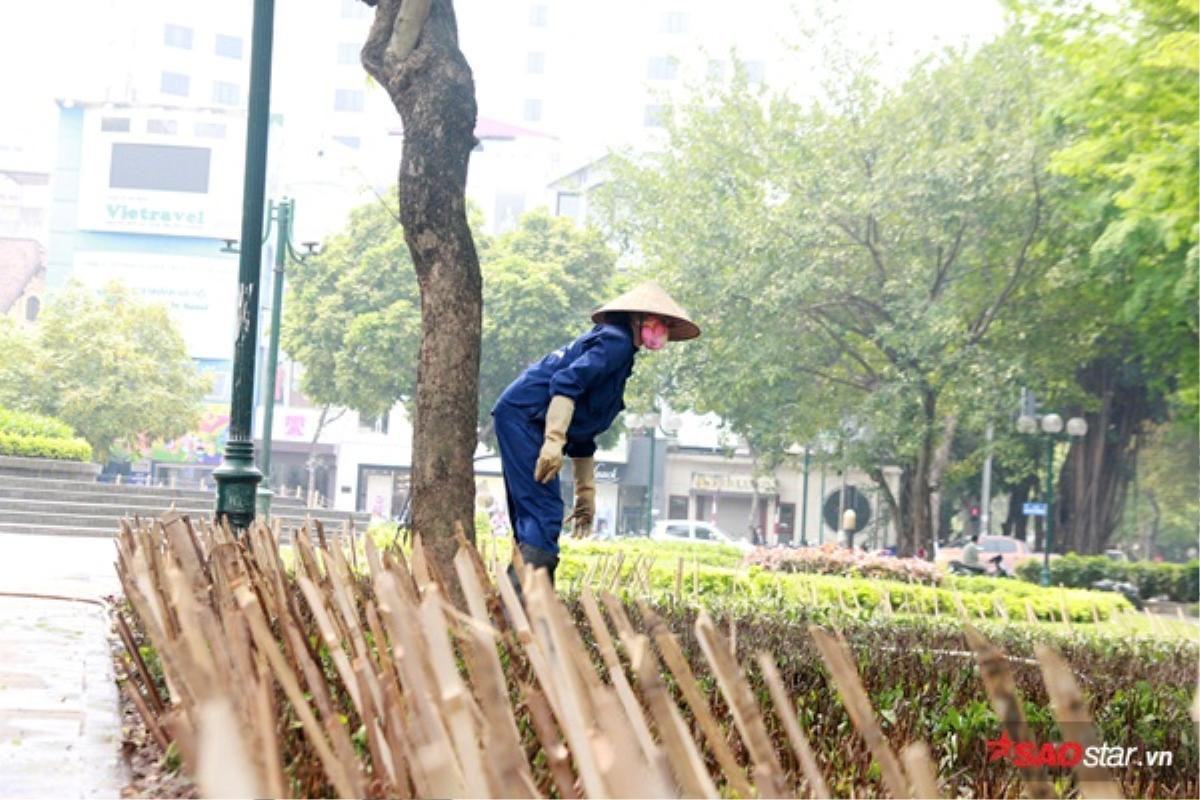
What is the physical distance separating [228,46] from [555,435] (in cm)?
9249

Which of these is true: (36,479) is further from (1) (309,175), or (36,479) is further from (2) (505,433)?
(1) (309,175)

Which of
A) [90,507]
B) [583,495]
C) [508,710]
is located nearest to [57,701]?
[583,495]

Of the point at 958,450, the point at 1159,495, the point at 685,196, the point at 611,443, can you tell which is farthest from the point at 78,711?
the point at 1159,495

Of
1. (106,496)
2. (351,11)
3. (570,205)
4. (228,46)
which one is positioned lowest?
(106,496)

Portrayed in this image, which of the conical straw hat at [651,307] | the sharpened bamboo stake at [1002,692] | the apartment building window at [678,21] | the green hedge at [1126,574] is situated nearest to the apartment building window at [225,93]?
the apartment building window at [678,21]

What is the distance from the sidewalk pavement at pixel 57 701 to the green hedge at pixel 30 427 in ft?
68.5

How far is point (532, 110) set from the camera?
9194cm

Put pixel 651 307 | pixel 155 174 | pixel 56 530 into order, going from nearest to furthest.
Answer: pixel 651 307
pixel 56 530
pixel 155 174

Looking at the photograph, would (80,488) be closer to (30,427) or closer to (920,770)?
(30,427)

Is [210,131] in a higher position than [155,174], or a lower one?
higher

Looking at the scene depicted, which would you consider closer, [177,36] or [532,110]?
[532,110]

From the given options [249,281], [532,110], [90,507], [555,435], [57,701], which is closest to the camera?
[57,701]

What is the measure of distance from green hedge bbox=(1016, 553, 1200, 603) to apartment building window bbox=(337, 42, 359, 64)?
214ft

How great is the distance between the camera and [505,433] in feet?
23.7
